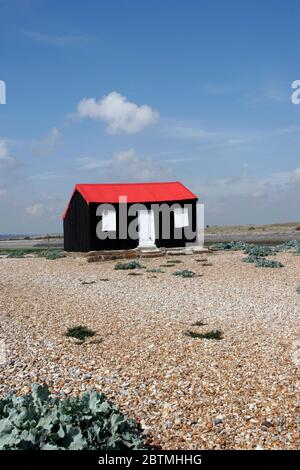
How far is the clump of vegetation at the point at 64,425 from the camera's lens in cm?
545

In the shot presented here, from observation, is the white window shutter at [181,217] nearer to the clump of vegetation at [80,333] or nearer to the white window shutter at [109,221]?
the white window shutter at [109,221]

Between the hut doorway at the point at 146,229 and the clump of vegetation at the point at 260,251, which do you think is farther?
the hut doorway at the point at 146,229

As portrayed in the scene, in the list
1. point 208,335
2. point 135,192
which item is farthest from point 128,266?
point 208,335

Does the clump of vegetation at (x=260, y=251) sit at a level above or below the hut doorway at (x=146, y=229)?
below

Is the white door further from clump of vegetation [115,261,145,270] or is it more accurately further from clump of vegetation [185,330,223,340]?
clump of vegetation [185,330,223,340]

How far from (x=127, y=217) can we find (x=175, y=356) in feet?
78.8

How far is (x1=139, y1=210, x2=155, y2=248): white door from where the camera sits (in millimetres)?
33375

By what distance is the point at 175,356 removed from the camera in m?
9.59

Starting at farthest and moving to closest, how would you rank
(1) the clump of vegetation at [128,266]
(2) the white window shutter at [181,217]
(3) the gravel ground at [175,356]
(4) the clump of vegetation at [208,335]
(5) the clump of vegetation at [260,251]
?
(2) the white window shutter at [181,217] < (1) the clump of vegetation at [128,266] < (5) the clump of vegetation at [260,251] < (4) the clump of vegetation at [208,335] < (3) the gravel ground at [175,356]

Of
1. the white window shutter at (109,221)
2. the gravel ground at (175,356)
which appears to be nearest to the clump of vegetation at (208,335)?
the gravel ground at (175,356)

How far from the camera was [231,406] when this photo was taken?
7305mm

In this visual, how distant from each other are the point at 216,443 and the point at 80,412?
1.95 m

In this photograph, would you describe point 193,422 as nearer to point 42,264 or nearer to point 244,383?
point 244,383

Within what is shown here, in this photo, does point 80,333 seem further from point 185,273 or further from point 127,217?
point 127,217
